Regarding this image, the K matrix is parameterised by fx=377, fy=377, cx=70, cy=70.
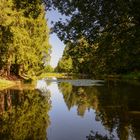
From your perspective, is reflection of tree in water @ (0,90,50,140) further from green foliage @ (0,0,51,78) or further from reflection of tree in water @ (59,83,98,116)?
green foliage @ (0,0,51,78)

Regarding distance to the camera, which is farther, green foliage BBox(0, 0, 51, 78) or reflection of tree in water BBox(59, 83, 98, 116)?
green foliage BBox(0, 0, 51, 78)

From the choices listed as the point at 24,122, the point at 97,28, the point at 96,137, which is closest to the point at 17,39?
the point at 24,122

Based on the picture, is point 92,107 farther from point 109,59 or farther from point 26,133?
point 26,133

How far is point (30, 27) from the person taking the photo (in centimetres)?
5756

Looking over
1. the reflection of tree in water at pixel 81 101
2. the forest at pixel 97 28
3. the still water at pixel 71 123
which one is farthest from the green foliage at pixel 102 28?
the reflection of tree in water at pixel 81 101

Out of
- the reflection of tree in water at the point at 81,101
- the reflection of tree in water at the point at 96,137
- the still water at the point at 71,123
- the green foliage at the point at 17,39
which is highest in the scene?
the green foliage at the point at 17,39

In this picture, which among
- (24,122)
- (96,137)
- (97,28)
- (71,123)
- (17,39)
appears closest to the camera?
(96,137)

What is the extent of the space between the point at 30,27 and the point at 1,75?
8513mm

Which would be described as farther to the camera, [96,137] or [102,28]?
[102,28]

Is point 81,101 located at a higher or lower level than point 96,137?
higher

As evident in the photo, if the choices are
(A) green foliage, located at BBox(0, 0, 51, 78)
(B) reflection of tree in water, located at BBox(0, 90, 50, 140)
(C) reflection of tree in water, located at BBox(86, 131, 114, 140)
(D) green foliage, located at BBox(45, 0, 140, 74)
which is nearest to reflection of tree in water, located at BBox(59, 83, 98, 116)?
(B) reflection of tree in water, located at BBox(0, 90, 50, 140)

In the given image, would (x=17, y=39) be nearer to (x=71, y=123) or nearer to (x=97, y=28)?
(x=71, y=123)

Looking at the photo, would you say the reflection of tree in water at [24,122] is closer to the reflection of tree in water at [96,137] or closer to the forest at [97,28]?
the reflection of tree in water at [96,137]

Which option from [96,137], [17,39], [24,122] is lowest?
[96,137]
